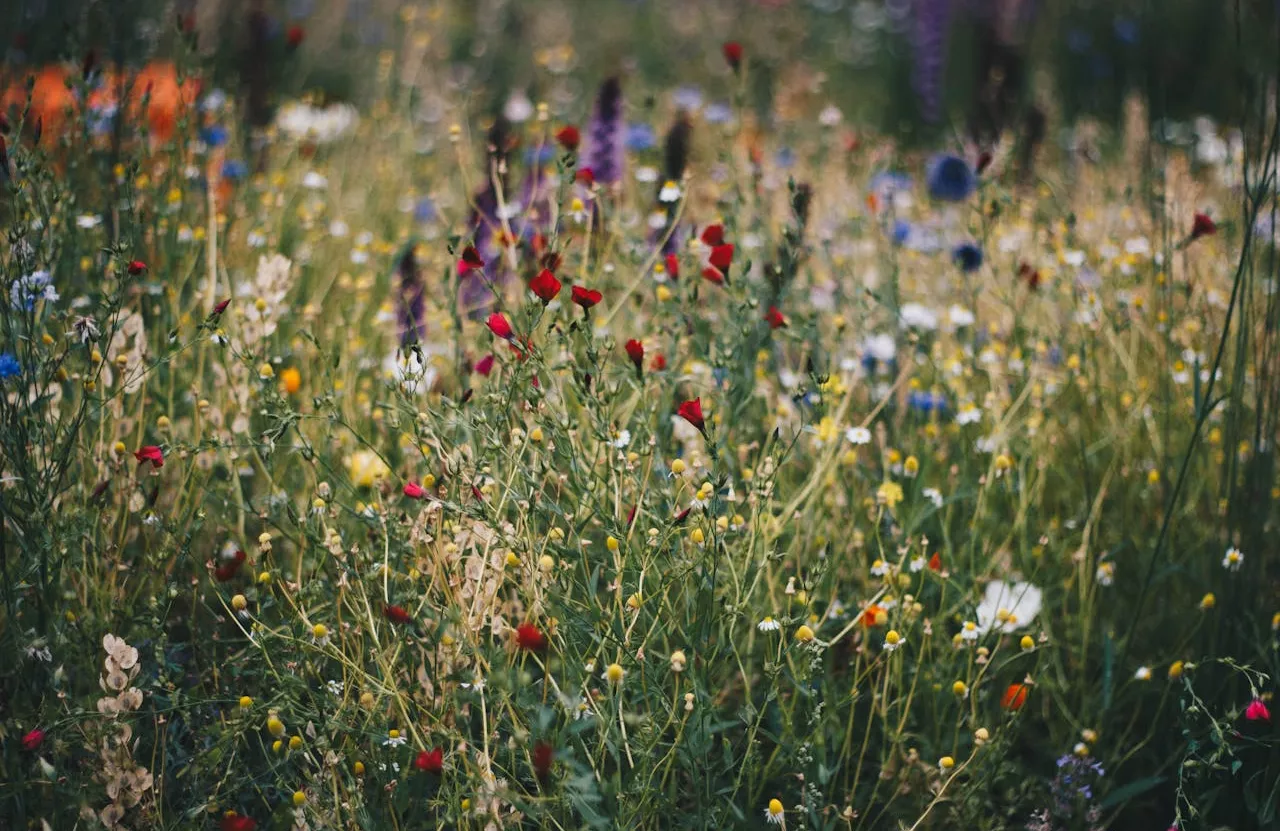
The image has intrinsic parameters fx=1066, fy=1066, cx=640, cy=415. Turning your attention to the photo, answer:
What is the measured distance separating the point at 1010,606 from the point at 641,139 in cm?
206

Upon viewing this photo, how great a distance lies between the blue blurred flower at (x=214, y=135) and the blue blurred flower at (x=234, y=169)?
0.08 m

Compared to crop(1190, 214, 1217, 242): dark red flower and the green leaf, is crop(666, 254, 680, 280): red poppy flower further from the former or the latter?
the green leaf

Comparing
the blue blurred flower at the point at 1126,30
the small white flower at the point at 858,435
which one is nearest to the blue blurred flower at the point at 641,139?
the small white flower at the point at 858,435

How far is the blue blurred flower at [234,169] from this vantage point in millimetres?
3180

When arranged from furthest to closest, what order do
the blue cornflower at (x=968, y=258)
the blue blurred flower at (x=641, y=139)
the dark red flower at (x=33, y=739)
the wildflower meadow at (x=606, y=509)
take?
the blue blurred flower at (x=641, y=139) → the blue cornflower at (x=968, y=258) → the wildflower meadow at (x=606, y=509) → the dark red flower at (x=33, y=739)

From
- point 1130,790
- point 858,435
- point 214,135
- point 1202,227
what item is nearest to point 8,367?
point 858,435

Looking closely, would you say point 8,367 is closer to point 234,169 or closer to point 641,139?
point 234,169

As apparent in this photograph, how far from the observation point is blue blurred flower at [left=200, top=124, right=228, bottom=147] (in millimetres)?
3230

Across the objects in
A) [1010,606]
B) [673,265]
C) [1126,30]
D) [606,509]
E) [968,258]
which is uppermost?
[1126,30]

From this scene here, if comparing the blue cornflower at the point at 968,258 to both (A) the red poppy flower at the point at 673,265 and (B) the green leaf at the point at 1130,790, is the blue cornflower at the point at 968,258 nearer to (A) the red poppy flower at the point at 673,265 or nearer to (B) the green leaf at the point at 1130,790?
(A) the red poppy flower at the point at 673,265

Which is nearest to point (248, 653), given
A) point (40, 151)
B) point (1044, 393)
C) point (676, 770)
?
point (676, 770)

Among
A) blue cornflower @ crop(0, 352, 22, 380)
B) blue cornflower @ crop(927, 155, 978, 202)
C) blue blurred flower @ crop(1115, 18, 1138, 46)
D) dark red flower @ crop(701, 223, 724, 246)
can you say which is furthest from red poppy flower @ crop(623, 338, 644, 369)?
blue blurred flower @ crop(1115, 18, 1138, 46)

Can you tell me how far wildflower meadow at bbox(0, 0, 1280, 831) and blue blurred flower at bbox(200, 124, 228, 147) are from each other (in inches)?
3.6

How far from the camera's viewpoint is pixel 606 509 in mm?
1703
